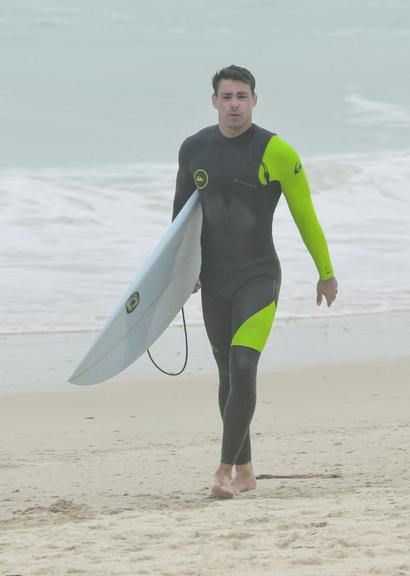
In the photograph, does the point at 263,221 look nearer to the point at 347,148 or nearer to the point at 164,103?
the point at 347,148

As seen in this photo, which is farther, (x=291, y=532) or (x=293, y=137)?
(x=293, y=137)

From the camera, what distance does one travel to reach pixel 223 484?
4969mm

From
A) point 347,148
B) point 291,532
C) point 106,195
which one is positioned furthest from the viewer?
point 347,148

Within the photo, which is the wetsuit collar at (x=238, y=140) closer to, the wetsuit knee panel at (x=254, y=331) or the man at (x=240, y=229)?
the man at (x=240, y=229)

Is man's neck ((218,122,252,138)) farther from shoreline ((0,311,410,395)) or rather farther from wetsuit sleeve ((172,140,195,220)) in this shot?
shoreline ((0,311,410,395))

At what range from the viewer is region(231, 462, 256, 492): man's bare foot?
16.9ft

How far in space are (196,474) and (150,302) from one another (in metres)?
0.78

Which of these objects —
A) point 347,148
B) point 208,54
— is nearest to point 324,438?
point 347,148

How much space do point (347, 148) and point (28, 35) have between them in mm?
12542

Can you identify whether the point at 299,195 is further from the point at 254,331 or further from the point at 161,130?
the point at 161,130

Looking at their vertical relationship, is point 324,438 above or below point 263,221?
below

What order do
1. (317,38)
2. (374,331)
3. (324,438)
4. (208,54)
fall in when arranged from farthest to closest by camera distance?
(317,38), (208,54), (374,331), (324,438)

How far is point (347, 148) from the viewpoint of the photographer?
19859 mm

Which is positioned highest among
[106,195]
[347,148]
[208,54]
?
[208,54]
